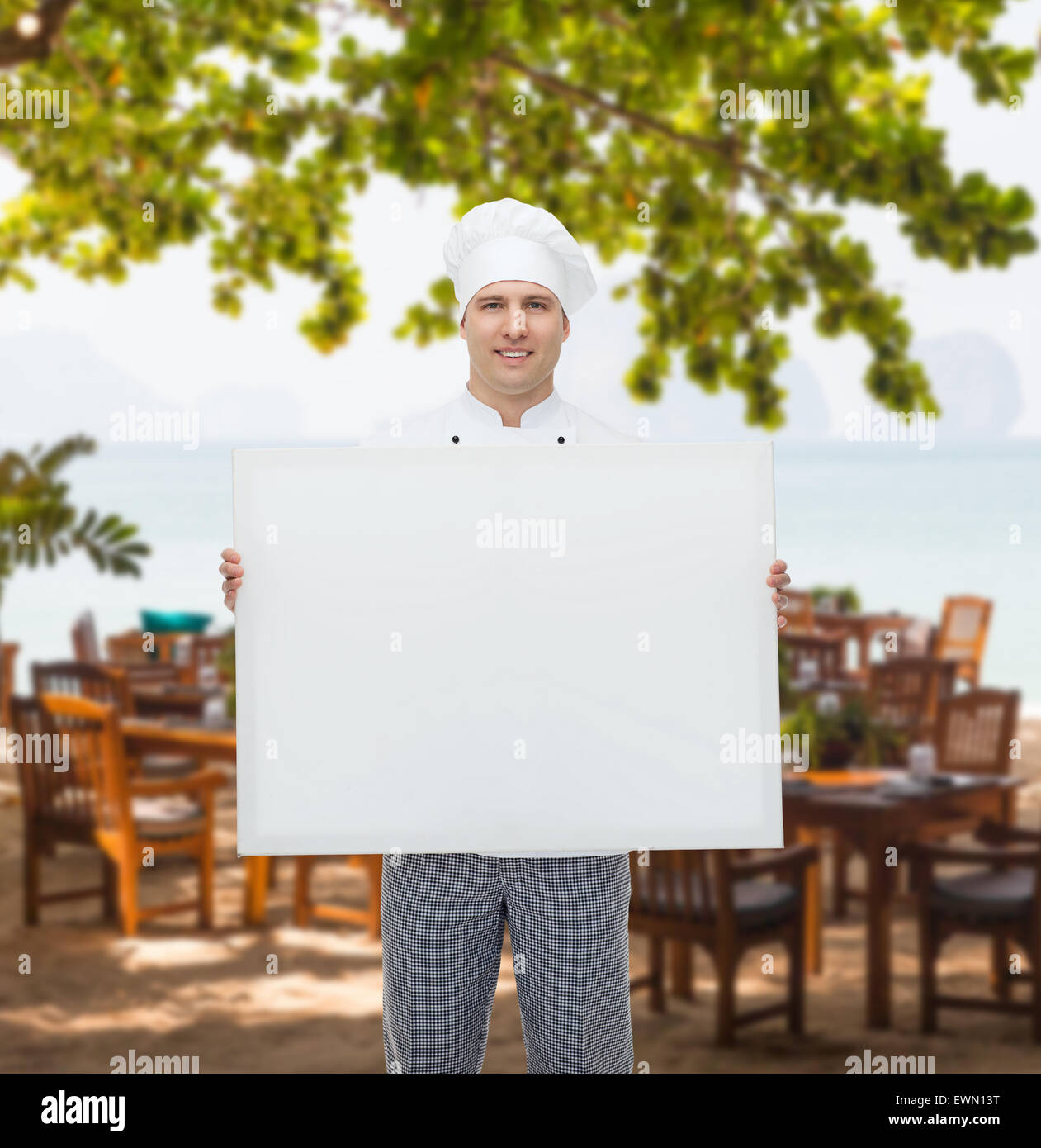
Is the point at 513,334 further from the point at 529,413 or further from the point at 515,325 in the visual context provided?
the point at 529,413

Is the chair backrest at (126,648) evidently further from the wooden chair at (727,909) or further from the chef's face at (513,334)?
the chef's face at (513,334)

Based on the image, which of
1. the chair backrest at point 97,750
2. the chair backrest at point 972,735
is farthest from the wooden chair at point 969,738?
the chair backrest at point 97,750

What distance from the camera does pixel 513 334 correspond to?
186cm

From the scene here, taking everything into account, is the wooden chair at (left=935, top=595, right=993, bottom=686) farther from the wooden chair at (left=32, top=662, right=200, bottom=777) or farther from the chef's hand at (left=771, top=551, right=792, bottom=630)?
the chef's hand at (left=771, top=551, right=792, bottom=630)

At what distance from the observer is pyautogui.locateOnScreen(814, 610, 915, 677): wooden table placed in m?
8.09

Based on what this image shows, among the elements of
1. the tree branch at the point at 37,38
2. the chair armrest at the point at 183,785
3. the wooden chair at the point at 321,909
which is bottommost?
the wooden chair at the point at 321,909

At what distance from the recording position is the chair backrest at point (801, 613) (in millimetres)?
7945

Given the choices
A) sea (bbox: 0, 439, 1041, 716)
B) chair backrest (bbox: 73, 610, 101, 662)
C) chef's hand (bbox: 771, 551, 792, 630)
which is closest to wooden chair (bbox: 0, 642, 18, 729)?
chair backrest (bbox: 73, 610, 101, 662)

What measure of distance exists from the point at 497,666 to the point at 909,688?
505 centimetres

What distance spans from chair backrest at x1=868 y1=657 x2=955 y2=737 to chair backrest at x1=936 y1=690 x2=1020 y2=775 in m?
1.01

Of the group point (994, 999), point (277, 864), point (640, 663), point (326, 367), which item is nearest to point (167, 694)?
point (277, 864)

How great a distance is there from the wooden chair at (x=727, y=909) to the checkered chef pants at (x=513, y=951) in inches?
71.8

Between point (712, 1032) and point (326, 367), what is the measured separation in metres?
40.3

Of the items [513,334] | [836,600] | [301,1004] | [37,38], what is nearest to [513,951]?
[513,334]
